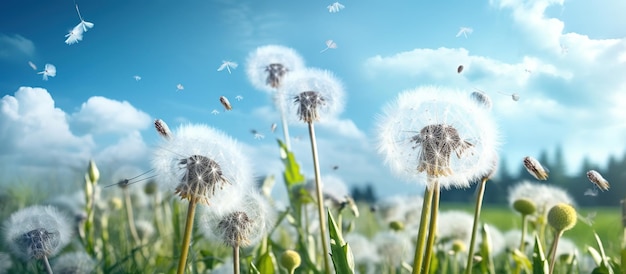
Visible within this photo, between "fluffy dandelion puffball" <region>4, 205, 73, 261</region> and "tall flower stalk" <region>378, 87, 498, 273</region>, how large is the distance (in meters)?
0.91

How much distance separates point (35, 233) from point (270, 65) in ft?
2.98

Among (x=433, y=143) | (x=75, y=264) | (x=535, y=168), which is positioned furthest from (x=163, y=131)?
(x=75, y=264)

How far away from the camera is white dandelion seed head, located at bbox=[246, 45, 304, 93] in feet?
6.87

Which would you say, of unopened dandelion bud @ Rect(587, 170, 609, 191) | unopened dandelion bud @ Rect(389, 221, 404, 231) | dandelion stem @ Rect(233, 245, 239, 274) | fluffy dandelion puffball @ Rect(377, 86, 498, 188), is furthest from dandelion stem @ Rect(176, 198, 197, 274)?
unopened dandelion bud @ Rect(389, 221, 404, 231)

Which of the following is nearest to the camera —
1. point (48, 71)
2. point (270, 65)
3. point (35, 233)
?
point (35, 233)

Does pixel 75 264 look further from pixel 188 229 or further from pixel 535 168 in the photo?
pixel 535 168

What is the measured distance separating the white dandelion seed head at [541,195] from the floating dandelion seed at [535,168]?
2.70ft

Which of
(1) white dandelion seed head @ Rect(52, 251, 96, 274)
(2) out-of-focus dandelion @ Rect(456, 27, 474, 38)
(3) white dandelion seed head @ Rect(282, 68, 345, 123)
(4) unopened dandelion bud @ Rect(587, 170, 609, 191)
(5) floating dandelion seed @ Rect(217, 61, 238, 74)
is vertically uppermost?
(2) out-of-focus dandelion @ Rect(456, 27, 474, 38)

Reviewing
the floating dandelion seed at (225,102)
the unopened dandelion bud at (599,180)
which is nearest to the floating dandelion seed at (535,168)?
the unopened dandelion bud at (599,180)

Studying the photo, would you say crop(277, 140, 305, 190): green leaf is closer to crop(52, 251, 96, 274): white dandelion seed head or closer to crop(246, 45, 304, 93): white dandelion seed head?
crop(246, 45, 304, 93): white dandelion seed head

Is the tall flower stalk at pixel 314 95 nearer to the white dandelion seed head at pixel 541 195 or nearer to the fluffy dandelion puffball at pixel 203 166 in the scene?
the fluffy dandelion puffball at pixel 203 166

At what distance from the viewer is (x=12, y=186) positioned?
2504 millimetres

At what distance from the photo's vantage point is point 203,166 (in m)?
1.15

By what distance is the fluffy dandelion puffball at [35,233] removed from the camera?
1.57 meters
